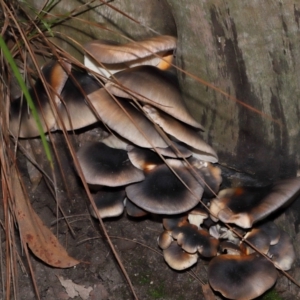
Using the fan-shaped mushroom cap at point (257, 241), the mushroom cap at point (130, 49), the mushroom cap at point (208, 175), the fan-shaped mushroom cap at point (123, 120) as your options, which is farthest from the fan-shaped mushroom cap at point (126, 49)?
the fan-shaped mushroom cap at point (257, 241)

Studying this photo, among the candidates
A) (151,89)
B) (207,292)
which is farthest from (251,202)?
(151,89)

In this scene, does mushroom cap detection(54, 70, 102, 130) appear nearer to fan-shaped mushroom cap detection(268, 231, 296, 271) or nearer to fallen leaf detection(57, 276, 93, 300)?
fallen leaf detection(57, 276, 93, 300)

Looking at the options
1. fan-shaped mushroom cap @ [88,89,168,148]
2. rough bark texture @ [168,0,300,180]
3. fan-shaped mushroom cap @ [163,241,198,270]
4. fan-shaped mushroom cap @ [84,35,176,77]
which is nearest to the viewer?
rough bark texture @ [168,0,300,180]

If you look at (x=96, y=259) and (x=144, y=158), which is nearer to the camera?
(x=144, y=158)

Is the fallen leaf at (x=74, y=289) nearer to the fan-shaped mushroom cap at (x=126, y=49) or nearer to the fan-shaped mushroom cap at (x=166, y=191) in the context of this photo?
the fan-shaped mushroom cap at (x=166, y=191)

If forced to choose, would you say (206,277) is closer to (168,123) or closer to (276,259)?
(276,259)

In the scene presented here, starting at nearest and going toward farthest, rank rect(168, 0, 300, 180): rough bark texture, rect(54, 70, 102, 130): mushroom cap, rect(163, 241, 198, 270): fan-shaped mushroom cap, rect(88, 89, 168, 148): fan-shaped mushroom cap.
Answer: rect(168, 0, 300, 180): rough bark texture < rect(88, 89, 168, 148): fan-shaped mushroom cap < rect(54, 70, 102, 130): mushroom cap < rect(163, 241, 198, 270): fan-shaped mushroom cap

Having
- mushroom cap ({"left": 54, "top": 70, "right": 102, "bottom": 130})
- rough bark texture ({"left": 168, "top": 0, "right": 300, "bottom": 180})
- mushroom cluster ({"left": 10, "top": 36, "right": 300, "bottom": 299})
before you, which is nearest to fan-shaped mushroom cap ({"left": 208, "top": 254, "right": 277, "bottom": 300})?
mushroom cluster ({"left": 10, "top": 36, "right": 300, "bottom": 299})

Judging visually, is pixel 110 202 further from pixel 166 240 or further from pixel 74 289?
pixel 74 289
